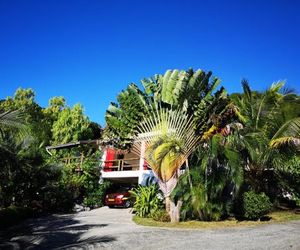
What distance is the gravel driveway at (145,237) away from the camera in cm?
1106

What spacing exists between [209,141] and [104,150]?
14.9 m

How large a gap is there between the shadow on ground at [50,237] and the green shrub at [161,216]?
2.51m

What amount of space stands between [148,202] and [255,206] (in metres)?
5.42

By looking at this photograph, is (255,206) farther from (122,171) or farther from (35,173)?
(122,171)

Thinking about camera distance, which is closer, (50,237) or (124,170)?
(50,237)

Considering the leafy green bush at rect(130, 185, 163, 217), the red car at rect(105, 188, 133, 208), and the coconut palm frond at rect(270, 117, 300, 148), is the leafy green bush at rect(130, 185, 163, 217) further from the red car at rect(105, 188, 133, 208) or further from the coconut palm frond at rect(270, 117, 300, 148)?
the coconut palm frond at rect(270, 117, 300, 148)

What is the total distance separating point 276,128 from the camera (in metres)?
17.3

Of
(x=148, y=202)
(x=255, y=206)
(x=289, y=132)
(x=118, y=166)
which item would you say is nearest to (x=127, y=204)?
(x=118, y=166)

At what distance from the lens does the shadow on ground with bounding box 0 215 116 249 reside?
1165cm

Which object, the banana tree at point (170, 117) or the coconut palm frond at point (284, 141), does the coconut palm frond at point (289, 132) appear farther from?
the banana tree at point (170, 117)

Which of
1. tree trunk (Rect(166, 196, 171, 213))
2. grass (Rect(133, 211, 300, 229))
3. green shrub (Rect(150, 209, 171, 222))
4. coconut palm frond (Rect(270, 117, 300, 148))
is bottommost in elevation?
grass (Rect(133, 211, 300, 229))

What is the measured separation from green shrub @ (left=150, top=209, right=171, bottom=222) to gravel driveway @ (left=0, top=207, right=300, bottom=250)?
1.55m

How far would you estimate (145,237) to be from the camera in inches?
489

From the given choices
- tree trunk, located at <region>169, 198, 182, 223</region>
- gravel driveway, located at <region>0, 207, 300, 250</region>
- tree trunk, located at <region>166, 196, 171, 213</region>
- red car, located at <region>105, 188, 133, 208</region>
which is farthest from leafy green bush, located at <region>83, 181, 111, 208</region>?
tree trunk, located at <region>169, 198, 182, 223</region>
